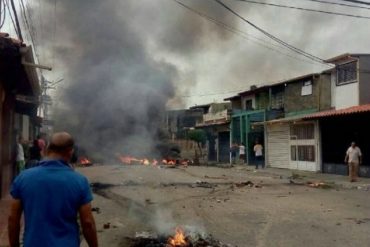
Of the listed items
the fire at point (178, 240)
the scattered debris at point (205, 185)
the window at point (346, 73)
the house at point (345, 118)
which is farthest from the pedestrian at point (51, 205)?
the window at point (346, 73)

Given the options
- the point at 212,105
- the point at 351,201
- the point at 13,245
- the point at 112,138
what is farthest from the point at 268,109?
the point at 13,245

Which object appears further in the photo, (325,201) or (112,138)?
(112,138)

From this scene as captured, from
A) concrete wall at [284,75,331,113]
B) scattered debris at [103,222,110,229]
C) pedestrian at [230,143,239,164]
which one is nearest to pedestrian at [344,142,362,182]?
concrete wall at [284,75,331,113]

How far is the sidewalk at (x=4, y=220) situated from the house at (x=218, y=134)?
86.0 ft

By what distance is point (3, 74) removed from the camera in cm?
1073

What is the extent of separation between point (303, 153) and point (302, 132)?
3.61 feet

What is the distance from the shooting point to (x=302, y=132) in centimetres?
2553

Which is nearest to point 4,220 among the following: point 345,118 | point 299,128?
point 345,118

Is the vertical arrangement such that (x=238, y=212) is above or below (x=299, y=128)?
below

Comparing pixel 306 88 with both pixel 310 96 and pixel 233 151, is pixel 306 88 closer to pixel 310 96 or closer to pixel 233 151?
pixel 310 96

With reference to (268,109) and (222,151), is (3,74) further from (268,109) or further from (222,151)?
(222,151)

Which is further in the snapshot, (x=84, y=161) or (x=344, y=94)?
(x=84, y=161)

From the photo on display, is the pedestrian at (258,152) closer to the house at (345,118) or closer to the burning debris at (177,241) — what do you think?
the house at (345,118)

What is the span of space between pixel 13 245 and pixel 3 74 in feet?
27.0
